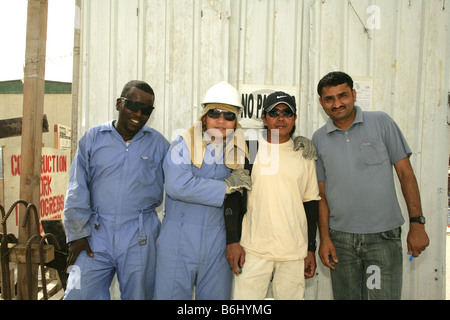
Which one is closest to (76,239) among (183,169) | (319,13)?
(183,169)

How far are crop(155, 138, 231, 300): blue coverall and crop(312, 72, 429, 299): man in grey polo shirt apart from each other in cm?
93

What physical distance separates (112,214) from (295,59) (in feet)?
8.18

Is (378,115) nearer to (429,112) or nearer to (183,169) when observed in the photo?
(429,112)

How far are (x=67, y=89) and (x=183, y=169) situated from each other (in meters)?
10.4

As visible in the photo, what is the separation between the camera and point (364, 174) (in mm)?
2266

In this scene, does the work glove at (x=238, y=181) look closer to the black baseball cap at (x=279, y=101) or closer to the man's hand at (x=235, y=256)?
the man's hand at (x=235, y=256)

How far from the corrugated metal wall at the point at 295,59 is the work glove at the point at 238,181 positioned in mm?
1172

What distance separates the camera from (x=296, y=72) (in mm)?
3084

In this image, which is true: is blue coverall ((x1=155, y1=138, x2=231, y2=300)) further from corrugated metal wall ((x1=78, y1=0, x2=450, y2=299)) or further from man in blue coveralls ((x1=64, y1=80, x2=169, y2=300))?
corrugated metal wall ((x1=78, y1=0, x2=450, y2=299))

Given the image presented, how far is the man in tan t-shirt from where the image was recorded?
2.10 meters

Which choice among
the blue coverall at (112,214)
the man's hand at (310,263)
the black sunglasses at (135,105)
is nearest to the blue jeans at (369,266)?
the man's hand at (310,263)

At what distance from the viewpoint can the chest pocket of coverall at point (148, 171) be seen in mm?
2320

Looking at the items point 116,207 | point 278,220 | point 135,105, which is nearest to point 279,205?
point 278,220

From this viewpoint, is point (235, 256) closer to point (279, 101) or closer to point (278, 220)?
point (278, 220)
